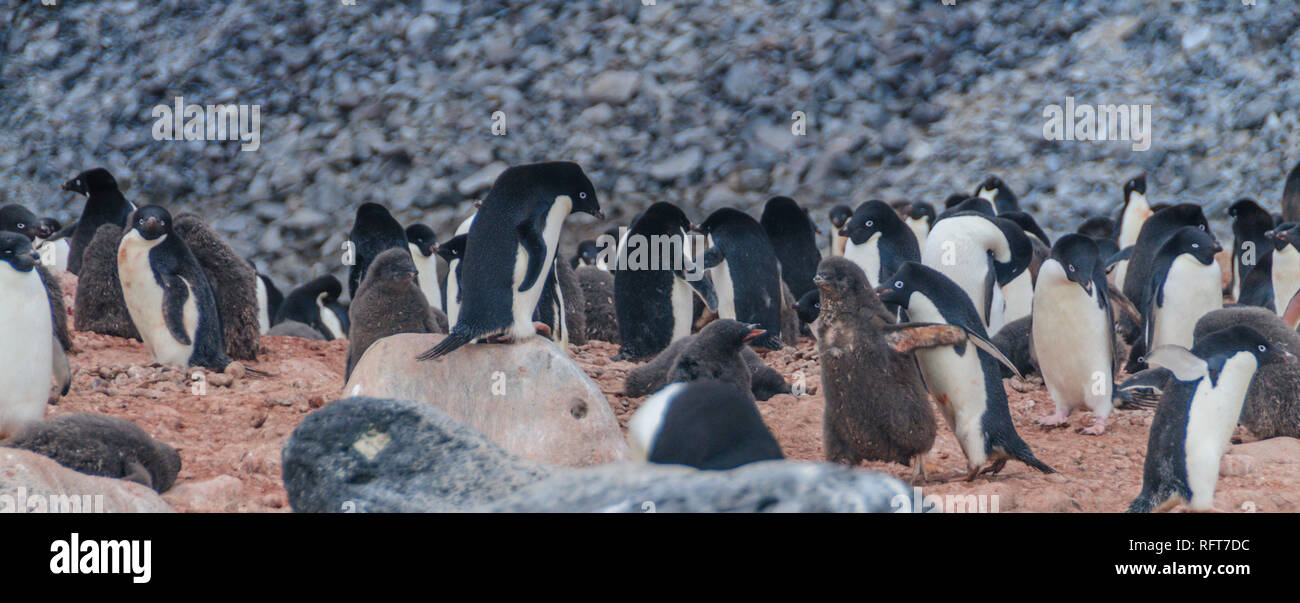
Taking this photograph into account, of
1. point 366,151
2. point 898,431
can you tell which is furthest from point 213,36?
point 898,431

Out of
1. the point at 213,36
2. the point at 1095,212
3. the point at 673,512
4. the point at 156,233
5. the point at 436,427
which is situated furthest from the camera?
the point at 213,36

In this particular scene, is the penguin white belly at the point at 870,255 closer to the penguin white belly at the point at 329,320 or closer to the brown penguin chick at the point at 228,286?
the brown penguin chick at the point at 228,286

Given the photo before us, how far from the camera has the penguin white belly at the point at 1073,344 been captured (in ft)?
19.0

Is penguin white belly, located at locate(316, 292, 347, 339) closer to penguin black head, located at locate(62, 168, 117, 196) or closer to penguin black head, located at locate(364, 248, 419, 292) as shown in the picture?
penguin black head, located at locate(62, 168, 117, 196)

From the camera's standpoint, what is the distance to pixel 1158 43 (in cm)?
1431

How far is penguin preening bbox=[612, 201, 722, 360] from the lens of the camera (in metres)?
7.34

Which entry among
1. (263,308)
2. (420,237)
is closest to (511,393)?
(420,237)

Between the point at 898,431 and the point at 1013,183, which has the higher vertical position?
the point at 1013,183

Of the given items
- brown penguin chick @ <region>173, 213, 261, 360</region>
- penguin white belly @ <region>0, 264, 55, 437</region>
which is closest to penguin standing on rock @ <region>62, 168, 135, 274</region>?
Result: brown penguin chick @ <region>173, 213, 261, 360</region>

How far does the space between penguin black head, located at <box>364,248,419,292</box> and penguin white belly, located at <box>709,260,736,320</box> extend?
2.57 metres

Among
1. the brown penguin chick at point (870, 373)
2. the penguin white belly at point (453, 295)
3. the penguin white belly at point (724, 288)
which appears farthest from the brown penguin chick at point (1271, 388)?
the penguin white belly at point (453, 295)
